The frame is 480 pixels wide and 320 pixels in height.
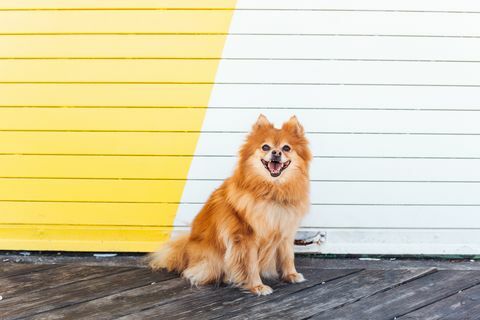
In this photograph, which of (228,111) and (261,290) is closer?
(261,290)

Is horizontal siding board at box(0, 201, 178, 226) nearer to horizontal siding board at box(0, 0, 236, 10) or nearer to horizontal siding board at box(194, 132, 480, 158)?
horizontal siding board at box(194, 132, 480, 158)

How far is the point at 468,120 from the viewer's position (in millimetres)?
3430

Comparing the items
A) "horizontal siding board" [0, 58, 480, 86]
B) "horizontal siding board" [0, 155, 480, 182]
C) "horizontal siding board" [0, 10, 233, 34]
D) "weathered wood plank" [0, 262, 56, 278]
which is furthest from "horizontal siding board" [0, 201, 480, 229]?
"horizontal siding board" [0, 10, 233, 34]

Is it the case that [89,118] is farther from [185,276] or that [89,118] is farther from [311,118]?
[311,118]

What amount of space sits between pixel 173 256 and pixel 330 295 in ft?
2.95

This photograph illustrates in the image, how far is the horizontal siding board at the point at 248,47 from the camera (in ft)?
11.1

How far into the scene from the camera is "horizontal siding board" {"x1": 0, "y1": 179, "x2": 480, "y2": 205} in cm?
349

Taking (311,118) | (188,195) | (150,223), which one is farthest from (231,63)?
(150,223)

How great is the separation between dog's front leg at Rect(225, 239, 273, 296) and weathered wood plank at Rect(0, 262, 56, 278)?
110 centimetres

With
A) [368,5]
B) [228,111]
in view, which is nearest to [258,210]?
[228,111]

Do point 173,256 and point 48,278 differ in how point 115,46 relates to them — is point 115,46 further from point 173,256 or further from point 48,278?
point 48,278

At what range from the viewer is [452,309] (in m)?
2.79

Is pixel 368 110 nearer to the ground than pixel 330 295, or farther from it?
farther from it

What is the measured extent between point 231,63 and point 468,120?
143 cm
